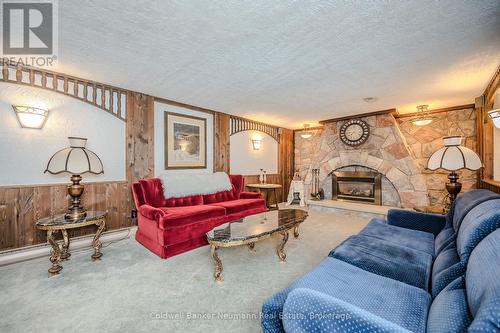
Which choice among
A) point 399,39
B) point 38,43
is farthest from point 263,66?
point 38,43

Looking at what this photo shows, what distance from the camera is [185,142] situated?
4133mm

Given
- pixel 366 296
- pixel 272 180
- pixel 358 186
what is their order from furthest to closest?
pixel 272 180 < pixel 358 186 < pixel 366 296

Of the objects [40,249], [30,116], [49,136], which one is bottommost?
[40,249]

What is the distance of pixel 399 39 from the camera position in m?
2.03

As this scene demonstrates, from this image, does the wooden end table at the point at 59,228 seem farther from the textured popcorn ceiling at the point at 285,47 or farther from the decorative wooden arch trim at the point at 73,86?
the textured popcorn ceiling at the point at 285,47

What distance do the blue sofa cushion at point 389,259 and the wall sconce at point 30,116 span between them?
3.68 metres

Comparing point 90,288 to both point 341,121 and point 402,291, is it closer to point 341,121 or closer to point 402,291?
point 402,291

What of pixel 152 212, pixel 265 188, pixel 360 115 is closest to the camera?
pixel 152 212

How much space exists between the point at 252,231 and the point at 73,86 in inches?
125

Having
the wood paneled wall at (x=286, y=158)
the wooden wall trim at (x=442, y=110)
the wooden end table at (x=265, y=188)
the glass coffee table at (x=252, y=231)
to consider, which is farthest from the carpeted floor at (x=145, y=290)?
the wooden wall trim at (x=442, y=110)

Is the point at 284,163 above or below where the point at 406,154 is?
below

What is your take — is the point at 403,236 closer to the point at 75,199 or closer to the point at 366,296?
the point at 366,296

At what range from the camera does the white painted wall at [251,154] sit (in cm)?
513

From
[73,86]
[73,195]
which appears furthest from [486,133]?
[73,86]
